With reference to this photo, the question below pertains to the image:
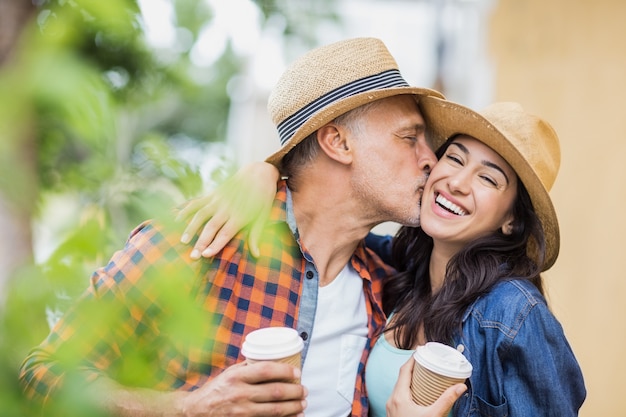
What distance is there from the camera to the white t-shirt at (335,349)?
2.14 metres

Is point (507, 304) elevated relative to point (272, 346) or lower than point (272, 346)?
lower

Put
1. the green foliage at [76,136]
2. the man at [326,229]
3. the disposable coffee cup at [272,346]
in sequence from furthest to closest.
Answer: the man at [326,229]
the disposable coffee cup at [272,346]
the green foliage at [76,136]

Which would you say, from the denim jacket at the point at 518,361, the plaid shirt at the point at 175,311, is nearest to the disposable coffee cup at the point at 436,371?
the denim jacket at the point at 518,361

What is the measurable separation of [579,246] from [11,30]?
152 inches

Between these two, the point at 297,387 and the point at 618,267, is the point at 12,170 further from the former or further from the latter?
the point at 618,267

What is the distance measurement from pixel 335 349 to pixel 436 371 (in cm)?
63

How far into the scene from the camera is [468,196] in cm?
217

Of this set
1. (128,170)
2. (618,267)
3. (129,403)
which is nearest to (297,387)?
(129,403)

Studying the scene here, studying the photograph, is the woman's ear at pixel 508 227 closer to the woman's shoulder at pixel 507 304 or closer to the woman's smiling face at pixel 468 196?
the woman's smiling face at pixel 468 196

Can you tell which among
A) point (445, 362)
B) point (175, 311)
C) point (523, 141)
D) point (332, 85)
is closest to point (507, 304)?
point (445, 362)

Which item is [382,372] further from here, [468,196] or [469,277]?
[468,196]

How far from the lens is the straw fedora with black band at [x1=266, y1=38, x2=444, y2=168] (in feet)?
7.39

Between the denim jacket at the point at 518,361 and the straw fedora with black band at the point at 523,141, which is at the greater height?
the straw fedora with black band at the point at 523,141

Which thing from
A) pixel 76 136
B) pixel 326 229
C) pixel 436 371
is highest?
pixel 76 136
